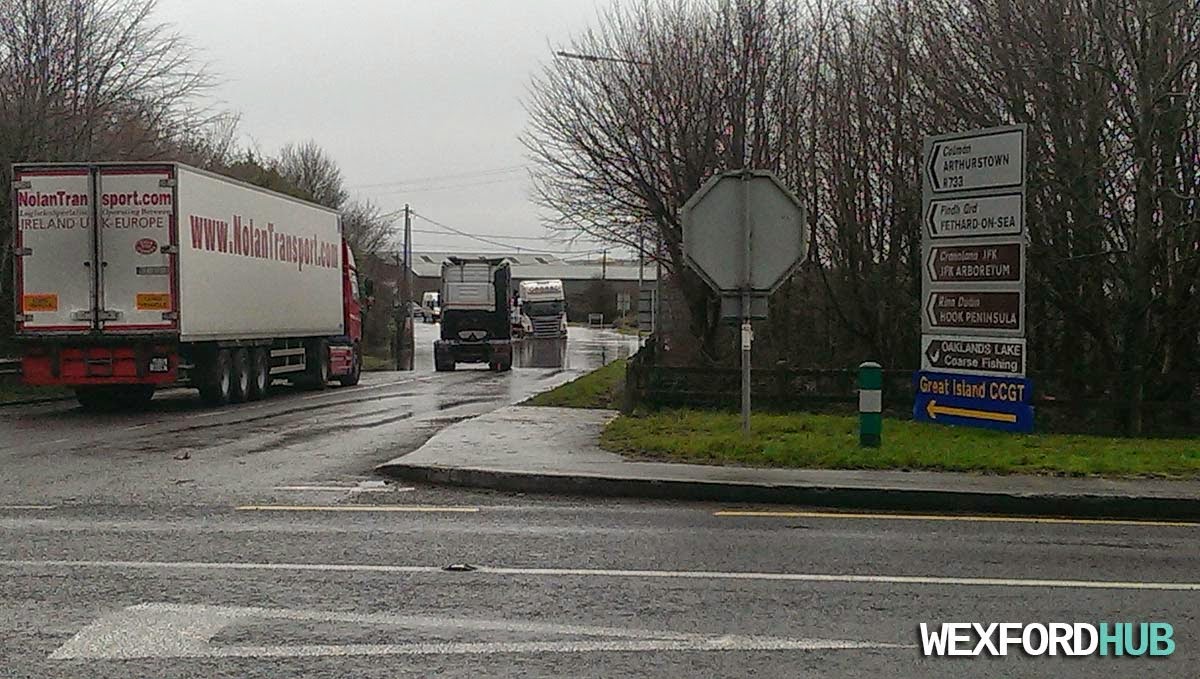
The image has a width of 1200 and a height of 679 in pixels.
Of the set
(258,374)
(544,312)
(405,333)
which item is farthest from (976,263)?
(544,312)

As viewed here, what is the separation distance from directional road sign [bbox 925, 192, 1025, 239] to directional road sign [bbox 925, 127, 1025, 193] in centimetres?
16

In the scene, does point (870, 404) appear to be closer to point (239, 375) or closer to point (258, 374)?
point (239, 375)

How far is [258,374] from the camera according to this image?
87.2 ft

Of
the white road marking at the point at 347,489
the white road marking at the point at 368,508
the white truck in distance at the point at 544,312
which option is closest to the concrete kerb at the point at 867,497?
the white road marking at the point at 347,489

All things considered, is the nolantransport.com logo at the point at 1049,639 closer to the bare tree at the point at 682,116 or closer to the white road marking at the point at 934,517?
the white road marking at the point at 934,517

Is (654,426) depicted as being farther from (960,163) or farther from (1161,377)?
(1161,377)

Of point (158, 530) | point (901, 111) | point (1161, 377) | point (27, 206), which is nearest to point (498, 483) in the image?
point (158, 530)

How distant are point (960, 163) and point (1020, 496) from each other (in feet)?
19.5

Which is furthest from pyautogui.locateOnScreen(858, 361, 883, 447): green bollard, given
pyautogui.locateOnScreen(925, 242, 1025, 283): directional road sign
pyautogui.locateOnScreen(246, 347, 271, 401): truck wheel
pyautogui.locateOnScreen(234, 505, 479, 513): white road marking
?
pyautogui.locateOnScreen(246, 347, 271, 401): truck wheel

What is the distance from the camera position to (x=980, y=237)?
15.8 m

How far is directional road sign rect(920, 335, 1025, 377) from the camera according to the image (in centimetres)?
1527

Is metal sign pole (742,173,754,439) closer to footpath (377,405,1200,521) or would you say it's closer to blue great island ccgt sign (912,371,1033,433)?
footpath (377,405,1200,521)

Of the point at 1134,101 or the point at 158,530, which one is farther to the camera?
the point at 1134,101

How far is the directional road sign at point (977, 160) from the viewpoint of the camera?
15.4 meters
